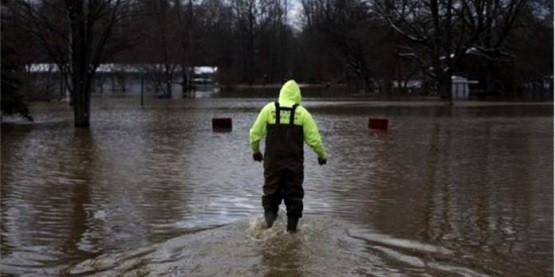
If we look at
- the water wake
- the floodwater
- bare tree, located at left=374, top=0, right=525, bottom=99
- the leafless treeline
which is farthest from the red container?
bare tree, located at left=374, top=0, right=525, bottom=99

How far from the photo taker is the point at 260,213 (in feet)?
30.2

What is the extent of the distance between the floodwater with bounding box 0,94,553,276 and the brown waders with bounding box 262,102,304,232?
0.32 m

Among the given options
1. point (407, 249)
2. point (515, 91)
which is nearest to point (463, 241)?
point (407, 249)

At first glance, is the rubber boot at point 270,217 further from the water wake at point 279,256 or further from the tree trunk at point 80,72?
the tree trunk at point 80,72

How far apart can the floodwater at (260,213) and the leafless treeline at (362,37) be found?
34.1 ft

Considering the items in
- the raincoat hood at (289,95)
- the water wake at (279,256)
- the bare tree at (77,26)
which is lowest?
the water wake at (279,256)

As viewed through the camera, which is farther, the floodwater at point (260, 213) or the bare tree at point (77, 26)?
the bare tree at point (77, 26)

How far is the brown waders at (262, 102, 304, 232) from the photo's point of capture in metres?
7.48

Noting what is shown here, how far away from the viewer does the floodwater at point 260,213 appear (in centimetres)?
659

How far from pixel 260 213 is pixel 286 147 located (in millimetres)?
1938

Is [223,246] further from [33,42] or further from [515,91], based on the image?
[515,91]

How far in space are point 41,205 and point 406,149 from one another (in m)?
10.2

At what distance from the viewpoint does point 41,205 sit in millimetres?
9727

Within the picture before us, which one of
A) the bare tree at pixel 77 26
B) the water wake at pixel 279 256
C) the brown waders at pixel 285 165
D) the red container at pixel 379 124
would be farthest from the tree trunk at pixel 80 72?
the brown waders at pixel 285 165
